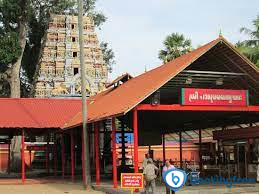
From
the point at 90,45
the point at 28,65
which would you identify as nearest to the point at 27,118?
the point at 28,65

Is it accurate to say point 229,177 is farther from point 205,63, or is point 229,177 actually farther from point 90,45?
point 90,45

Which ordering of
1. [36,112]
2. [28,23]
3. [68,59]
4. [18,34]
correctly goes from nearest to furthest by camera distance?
[36,112] < [18,34] < [28,23] < [68,59]

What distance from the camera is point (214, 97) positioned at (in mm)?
17594

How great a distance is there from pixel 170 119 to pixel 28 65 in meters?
28.5

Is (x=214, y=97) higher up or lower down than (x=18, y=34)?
lower down

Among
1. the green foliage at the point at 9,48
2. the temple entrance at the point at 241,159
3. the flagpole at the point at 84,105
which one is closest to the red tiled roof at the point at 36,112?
the flagpole at the point at 84,105

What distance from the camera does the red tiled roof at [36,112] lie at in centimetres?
2406

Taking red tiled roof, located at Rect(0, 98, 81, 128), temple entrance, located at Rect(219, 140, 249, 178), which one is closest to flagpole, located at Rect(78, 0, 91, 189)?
red tiled roof, located at Rect(0, 98, 81, 128)

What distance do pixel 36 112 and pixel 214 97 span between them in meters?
11.8

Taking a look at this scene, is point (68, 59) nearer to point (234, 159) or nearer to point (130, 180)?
point (234, 159)

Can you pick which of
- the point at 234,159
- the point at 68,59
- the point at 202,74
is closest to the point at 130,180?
the point at 202,74

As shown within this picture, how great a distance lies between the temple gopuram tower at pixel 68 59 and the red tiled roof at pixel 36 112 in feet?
83.8

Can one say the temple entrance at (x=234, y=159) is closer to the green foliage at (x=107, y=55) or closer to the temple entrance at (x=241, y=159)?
the temple entrance at (x=241, y=159)

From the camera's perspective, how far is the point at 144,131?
28375 mm
